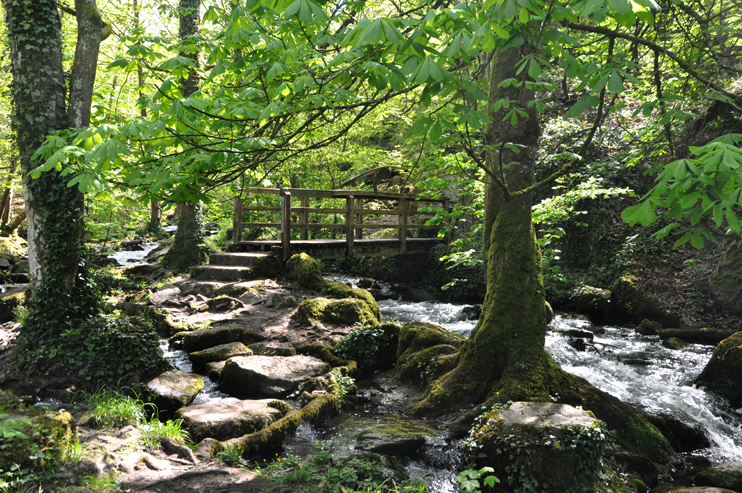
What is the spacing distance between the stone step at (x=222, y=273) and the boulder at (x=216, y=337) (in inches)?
107

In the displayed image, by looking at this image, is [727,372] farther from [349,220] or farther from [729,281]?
[349,220]

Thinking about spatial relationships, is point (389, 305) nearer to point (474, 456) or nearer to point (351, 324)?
point (351, 324)

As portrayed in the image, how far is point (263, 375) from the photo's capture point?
17.3ft

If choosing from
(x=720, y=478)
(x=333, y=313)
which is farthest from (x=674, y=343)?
(x=333, y=313)

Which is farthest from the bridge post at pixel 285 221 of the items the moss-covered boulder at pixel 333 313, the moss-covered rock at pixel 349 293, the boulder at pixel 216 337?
the boulder at pixel 216 337

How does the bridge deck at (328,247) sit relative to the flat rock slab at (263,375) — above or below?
above

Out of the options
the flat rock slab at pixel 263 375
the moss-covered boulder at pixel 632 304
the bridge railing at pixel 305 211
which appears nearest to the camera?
the flat rock slab at pixel 263 375

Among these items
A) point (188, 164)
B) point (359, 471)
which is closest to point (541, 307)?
point (359, 471)

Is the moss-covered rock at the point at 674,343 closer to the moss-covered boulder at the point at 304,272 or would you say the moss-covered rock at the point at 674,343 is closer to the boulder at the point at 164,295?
the moss-covered boulder at the point at 304,272

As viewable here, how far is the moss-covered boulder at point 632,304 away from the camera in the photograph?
29.9 feet

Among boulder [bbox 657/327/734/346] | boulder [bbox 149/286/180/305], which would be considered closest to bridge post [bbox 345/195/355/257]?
boulder [bbox 149/286/180/305]

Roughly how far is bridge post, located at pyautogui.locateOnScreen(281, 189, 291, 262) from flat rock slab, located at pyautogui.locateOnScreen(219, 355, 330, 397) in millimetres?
4762

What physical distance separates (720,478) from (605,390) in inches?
86.7

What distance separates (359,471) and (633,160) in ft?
22.5
